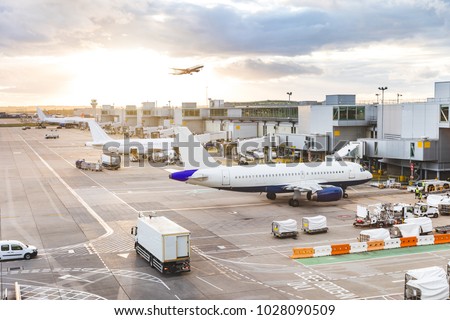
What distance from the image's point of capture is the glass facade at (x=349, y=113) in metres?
85.8

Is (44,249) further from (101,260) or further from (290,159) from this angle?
(290,159)

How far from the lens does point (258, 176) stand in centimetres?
5697

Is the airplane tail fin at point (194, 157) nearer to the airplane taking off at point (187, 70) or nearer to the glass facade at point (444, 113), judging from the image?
the glass facade at point (444, 113)

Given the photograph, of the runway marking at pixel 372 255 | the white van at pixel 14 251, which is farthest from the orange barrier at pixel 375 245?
the white van at pixel 14 251

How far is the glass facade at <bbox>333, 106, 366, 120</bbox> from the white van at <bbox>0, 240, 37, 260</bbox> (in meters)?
60.0

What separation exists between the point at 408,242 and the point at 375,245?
3.18 m

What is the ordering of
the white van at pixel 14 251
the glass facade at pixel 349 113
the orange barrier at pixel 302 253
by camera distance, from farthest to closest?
the glass facade at pixel 349 113, the orange barrier at pixel 302 253, the white van at pixel 14 251

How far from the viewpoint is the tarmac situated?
30.8 meters

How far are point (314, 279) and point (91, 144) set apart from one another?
262 ft

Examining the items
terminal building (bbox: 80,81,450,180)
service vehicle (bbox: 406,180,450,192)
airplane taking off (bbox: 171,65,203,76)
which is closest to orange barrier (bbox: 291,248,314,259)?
service vehicle (bbox: 406,180,450,192)

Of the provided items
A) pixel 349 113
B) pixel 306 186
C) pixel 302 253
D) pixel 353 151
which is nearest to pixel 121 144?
pixel 349 113

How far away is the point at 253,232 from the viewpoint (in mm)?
45594

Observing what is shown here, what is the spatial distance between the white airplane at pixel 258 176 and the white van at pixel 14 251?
21080mm

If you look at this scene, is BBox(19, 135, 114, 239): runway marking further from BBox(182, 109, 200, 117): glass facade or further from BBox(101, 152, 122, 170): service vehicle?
BBox(182, 109, 200, 117): glass facade
